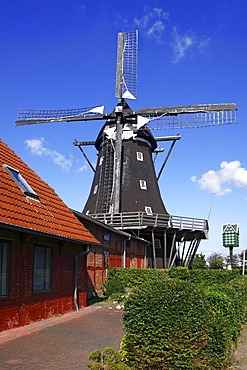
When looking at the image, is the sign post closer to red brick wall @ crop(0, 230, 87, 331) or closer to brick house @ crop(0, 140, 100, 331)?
brick house @ crop(0, 140, 100, 331)

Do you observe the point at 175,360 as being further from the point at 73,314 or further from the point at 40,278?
the point at 73,314

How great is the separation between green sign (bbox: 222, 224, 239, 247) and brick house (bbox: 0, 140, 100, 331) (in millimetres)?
28788

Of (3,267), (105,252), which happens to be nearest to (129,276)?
(105,252)

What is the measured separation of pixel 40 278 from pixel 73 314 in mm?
2197

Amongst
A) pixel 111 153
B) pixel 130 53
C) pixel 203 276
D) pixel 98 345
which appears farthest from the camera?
pixel 130 53

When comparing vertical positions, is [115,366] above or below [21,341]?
above

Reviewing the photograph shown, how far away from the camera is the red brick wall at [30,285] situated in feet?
30.1

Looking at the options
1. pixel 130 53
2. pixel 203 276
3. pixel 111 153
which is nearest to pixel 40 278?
pixel 203 276

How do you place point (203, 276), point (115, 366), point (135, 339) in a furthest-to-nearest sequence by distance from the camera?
point (203, 276), point (135, 339), point (115, 366)

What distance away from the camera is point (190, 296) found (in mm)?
5430

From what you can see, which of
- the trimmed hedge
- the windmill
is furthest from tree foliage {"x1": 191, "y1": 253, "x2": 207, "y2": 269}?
the trimmed hedge

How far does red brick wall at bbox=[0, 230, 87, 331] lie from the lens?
9.18 m

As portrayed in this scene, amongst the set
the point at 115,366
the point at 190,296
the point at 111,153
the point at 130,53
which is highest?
the point at 130,53

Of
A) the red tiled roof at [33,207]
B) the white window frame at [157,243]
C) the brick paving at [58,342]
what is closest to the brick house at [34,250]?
the red tiled roof at [33,207]
